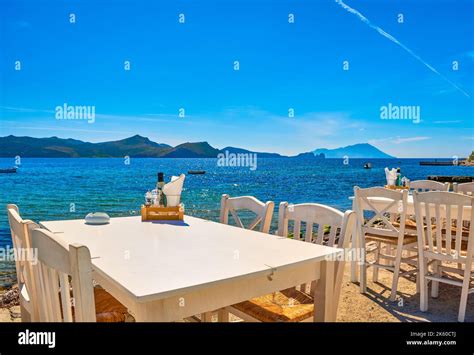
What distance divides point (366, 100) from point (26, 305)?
3161 centimetres

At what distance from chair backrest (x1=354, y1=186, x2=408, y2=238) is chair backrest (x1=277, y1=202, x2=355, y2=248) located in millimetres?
1153

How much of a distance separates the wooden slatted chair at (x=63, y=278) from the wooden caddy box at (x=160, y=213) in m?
0.91

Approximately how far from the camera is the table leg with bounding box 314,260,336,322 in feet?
4.46

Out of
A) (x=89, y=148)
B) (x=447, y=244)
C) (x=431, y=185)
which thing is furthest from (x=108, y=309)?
(x=89, y=148)

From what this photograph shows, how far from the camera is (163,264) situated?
1147 millimetres

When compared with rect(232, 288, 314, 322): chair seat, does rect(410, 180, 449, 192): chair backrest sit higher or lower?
higher

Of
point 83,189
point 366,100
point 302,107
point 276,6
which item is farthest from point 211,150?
point 276,6

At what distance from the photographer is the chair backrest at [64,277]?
817mm

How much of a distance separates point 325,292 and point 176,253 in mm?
541

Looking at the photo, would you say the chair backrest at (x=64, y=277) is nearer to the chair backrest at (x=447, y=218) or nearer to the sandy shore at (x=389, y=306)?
the sandy shore at (x=389, y=306)

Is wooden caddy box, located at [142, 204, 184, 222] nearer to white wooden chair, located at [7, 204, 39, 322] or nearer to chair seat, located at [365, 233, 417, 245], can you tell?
white wooden chair, located at [7, 204, 39, 322]

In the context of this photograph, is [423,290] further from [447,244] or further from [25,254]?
[25,254]

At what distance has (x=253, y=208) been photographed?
7.09ft

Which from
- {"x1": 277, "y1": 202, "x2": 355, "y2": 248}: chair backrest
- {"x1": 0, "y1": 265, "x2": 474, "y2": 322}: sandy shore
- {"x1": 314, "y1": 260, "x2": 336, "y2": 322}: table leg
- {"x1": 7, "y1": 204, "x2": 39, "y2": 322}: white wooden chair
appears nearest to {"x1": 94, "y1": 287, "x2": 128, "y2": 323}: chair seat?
{"x1": 7, "y1": 204, "x2": 39, "y2": 322}: white wooden chair
